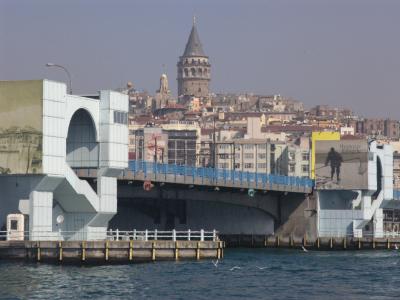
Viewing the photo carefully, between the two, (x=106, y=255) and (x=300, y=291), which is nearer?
(x=300, y=291)

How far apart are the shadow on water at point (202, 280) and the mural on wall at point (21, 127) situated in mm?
9029

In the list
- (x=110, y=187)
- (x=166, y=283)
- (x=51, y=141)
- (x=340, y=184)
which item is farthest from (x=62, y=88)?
(x=340, y=184)

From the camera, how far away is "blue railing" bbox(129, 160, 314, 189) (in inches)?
5625

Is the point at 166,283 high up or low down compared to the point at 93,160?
down

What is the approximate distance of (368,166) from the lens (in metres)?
182

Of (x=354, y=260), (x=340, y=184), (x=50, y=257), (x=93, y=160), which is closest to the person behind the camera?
(x=50, y=257)

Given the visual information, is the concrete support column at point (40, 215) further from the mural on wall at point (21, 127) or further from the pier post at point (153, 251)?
the pier post at point (153, 251)

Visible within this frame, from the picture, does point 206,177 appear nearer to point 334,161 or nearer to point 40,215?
point 334,161

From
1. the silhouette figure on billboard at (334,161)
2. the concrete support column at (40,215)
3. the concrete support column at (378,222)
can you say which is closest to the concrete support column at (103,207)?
the concrete support column at (40,215)

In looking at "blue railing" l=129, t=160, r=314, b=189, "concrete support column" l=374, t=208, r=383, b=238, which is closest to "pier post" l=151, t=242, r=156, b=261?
"blue railing" l=129, t=160, r=314, b=189

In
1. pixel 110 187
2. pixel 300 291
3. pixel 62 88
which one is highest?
pixel 62 88

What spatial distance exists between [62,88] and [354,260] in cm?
3880

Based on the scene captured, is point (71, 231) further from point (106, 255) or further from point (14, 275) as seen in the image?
point (14, 275)

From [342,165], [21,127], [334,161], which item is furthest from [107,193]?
[342,165]
